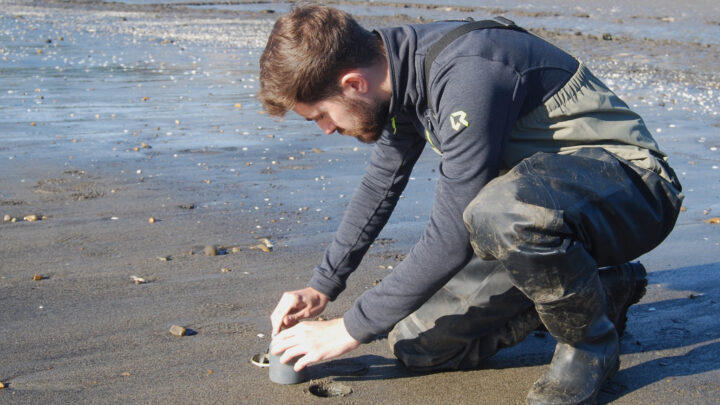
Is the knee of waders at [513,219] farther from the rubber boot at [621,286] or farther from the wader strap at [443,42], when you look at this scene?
the rubber boot at [621,286]

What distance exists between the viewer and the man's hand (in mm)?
2535

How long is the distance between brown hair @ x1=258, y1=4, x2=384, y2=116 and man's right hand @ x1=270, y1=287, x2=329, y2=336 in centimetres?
68

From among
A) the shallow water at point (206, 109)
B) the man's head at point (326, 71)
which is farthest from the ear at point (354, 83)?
the shallow water at point (206, 109)

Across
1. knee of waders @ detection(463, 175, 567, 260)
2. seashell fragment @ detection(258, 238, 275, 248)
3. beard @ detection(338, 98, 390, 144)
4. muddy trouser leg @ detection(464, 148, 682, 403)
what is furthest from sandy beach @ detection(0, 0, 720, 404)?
beard @ detection(338, 98, 390, 144)

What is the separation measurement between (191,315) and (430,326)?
3.25ft

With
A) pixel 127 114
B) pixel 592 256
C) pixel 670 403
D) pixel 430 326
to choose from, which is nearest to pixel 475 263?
pixel 430 326

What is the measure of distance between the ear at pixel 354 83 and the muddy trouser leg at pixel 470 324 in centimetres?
83

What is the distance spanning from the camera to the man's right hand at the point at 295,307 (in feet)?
9.25

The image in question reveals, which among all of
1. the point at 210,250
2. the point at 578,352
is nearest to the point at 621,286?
the point at 578,352

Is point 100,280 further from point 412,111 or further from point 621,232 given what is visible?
point 621,232

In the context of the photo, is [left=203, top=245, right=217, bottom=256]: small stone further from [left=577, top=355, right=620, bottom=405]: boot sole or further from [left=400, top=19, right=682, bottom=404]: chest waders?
[left=577, top=355, right=620, bottom=405]: boot sole

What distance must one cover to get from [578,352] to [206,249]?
204cm

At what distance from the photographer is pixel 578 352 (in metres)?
2.61

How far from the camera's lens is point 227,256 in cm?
399
